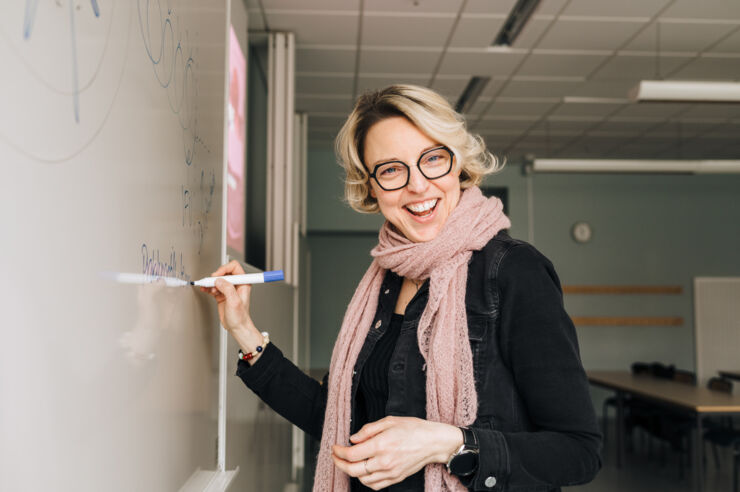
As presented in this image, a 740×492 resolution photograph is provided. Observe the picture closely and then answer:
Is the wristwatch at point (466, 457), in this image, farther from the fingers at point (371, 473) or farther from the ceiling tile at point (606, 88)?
the ceiling tile at point (606, 88)

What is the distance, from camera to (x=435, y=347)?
1.16m

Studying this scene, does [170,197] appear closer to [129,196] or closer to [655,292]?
[129,196]

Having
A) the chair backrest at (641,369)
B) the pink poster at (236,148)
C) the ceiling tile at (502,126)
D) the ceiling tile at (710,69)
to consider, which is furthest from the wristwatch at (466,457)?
the chair backrest at (641,369)

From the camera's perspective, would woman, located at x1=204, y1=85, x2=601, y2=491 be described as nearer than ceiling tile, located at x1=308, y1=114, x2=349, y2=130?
Yes

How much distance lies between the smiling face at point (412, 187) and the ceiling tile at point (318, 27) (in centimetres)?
307

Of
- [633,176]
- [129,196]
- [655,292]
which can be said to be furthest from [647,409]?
[129,196]

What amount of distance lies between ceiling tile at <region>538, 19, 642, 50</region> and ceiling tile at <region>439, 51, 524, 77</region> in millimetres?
347

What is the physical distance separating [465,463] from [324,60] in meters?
4.31

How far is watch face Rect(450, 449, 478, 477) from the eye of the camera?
1.03m

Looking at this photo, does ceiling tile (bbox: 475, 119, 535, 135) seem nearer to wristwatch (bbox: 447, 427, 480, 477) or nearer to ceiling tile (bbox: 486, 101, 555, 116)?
ceiling tile (bbox: 486, 101, 555, 116)

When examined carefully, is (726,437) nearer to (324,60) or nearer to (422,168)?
(324,60)

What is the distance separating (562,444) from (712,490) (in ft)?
16.6

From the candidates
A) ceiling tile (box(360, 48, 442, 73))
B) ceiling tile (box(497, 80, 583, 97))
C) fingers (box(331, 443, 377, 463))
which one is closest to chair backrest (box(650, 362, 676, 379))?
ceiling tile (box(497, 80, 583, 97))

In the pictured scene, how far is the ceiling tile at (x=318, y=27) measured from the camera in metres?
4.12
